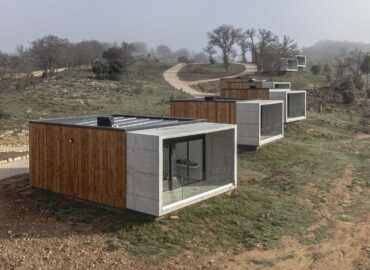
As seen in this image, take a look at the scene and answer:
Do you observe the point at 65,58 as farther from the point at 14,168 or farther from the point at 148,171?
the point at 148,171

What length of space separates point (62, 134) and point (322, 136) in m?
23.9

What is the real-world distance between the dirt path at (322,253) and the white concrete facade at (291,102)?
63.9 feet

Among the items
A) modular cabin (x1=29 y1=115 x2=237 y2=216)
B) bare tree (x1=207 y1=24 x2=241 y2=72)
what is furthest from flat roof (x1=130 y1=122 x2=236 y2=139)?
bare tree (x1=207 y1=24 x2=241 y2=72)

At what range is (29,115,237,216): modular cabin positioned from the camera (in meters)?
14.4

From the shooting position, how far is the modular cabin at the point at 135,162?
47.1 ft

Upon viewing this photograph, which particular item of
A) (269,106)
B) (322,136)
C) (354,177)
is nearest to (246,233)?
(354,177)

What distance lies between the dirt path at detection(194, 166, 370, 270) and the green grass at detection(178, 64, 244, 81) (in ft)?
193

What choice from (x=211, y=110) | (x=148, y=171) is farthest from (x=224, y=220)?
(x=211, y=110)

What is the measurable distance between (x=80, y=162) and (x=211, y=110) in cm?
1255

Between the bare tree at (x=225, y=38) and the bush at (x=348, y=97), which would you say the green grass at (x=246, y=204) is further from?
the bare tree at (x=225, y=38)

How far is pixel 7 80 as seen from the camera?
4488cm

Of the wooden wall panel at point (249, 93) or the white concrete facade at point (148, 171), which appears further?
the wooden wall panel at point (249, 93)

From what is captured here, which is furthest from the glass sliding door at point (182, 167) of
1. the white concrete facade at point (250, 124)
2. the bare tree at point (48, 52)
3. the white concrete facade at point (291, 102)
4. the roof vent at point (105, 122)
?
the bare tree at point (48, 52)

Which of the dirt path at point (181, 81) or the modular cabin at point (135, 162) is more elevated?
the dirt path at point (181, 81)
